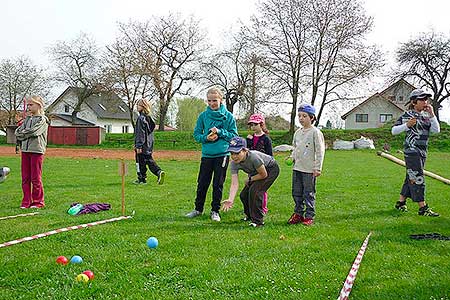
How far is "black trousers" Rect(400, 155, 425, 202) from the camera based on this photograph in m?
6.88

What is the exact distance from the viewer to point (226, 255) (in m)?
4.65

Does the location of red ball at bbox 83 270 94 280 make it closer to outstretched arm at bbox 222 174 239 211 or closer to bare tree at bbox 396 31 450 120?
outstretched arm at bbox 222 174 239 211

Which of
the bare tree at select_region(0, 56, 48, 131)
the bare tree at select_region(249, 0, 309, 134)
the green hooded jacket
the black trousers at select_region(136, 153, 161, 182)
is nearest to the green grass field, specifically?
the green hooded jacket

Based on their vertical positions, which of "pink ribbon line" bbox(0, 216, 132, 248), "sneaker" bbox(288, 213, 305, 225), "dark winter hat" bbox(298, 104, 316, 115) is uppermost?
"dark winter hat" bbox(298, 104, 316, 115)

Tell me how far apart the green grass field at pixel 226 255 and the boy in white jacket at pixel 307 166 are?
252 mm

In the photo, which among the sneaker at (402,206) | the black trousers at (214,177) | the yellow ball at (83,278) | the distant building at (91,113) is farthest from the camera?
the distant building at (91,113)

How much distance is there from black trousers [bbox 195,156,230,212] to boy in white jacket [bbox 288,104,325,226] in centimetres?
103

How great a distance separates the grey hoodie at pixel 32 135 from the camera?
297 inches

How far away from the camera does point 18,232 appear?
5.63 metres

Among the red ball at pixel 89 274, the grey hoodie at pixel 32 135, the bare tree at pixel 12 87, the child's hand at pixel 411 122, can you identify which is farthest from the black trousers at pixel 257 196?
the bare tree at pixel 12 87

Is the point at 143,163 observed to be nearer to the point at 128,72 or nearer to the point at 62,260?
the point at 62,260

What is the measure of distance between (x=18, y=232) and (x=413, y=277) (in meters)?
4.35

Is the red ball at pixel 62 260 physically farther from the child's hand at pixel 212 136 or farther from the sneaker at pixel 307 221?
the sneaker at pixel 307 221

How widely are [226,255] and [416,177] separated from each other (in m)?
3.66
